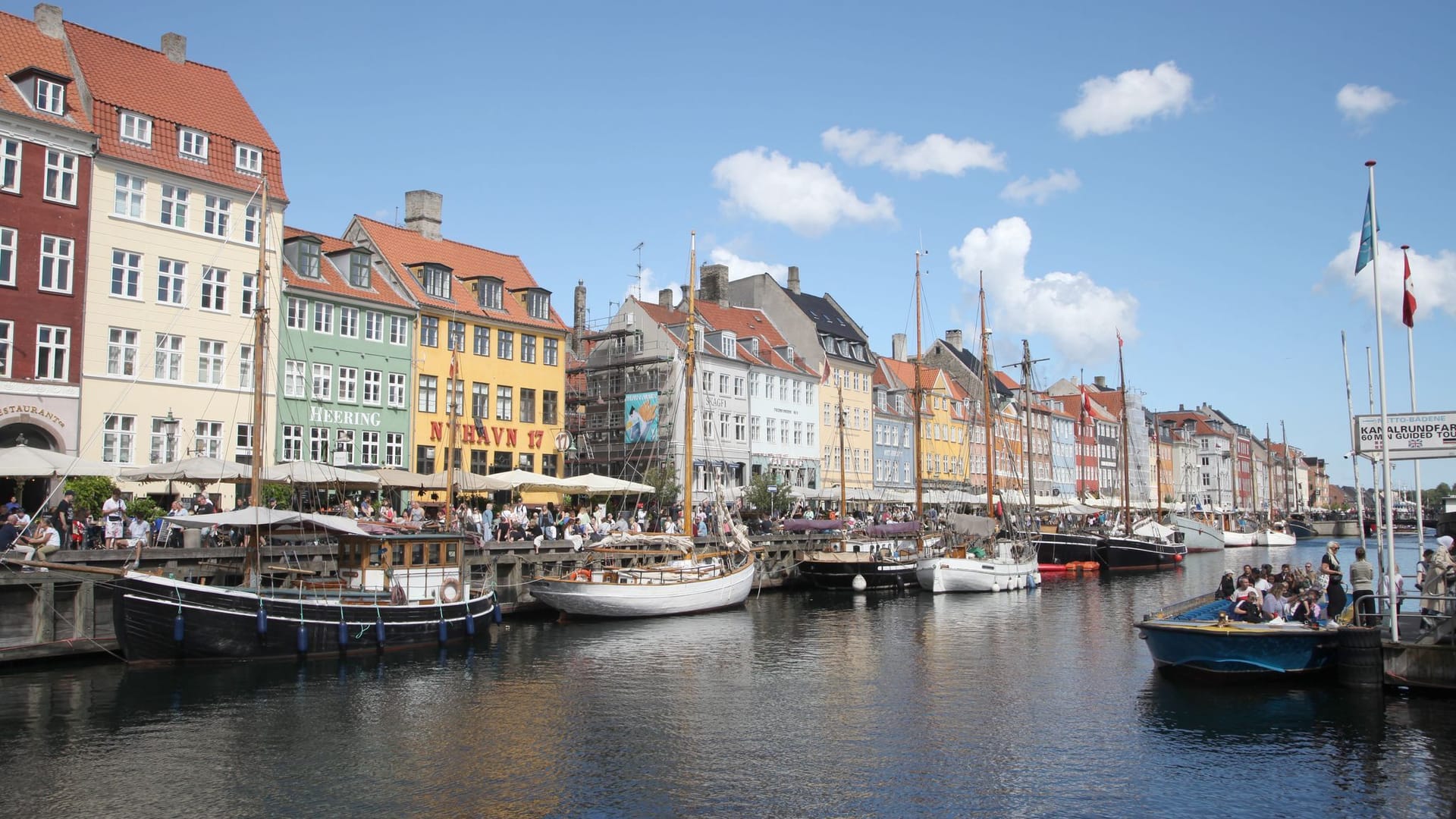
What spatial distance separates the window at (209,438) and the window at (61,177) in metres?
8.60

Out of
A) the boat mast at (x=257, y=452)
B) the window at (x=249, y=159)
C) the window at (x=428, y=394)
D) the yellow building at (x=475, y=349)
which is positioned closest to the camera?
the boat mast at (x=257, y=452)

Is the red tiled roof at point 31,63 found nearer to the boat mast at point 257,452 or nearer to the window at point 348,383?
the boat mast at point 257,452

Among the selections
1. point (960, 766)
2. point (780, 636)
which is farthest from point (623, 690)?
point (780, 636)

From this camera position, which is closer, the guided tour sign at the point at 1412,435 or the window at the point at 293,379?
the guided tour sign at the point at 1412,435

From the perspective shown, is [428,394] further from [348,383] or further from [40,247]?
[40,247]

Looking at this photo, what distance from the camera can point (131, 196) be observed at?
3928cm

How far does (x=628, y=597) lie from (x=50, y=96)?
2494 centimetres

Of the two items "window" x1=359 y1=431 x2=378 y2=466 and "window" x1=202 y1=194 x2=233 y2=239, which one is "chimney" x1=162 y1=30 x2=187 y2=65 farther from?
Answer: "window" x1=359 y1=431 x2=378 y2=466

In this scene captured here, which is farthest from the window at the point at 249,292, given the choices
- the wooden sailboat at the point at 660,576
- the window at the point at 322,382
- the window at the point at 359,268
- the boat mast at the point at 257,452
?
the wooden sailboat at the point at 660,576

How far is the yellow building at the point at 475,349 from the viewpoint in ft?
165

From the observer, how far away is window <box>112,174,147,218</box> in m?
38.9

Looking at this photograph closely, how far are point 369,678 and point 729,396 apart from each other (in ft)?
143

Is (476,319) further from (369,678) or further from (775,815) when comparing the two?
(775,815)

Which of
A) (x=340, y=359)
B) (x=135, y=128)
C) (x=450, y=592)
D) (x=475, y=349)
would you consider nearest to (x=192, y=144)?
(x=135, y=128)
